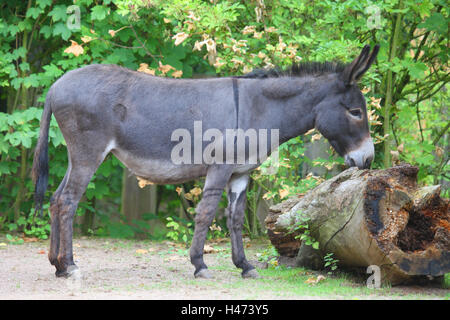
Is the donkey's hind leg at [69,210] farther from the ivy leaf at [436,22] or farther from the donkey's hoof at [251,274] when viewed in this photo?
the ivy leaf at [436,22]

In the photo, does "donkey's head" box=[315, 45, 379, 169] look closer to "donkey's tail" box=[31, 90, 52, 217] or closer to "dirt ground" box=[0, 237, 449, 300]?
"dirt ground" box=[0, 237, 449, 300]

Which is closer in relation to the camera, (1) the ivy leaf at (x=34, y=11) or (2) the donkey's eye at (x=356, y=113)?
(2) the donkey's eye at (x=356, y=113)

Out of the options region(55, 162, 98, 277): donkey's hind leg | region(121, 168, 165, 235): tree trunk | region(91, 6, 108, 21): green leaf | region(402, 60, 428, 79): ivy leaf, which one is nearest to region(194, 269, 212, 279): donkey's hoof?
region(55, 162, 98, 277): donkey's hind leg

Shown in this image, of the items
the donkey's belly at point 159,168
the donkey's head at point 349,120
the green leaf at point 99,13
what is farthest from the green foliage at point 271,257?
the green leaf at point 99,13

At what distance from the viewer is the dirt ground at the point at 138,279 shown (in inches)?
184

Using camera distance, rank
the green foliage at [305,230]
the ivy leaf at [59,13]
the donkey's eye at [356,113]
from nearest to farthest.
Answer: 1. the green foliage at [305,230]
2. the donkey's eye at [356,113]
3. the ivy leaf at [59,13]

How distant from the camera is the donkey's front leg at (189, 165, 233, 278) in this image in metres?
5.55

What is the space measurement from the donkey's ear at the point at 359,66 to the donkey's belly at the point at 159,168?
157 centimetres

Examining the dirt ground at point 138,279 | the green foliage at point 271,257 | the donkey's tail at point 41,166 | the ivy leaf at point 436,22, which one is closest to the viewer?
the dirt ground at point 138,279

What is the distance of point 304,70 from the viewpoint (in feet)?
19.1

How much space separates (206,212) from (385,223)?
1610 millimetres

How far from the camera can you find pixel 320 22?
687 cm

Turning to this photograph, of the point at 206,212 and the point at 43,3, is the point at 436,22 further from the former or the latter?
the point at 43,3

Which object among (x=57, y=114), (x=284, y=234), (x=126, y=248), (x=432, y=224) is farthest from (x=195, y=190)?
(x=432, y=224)
